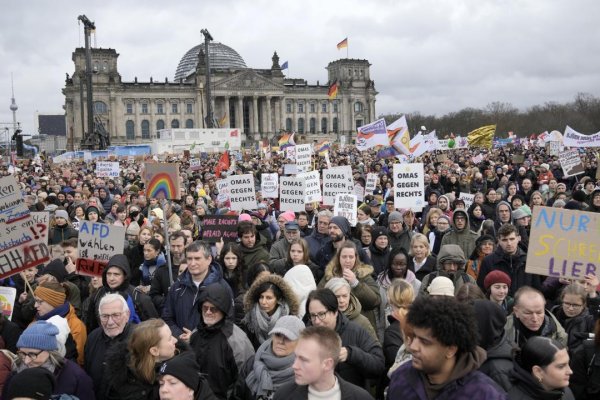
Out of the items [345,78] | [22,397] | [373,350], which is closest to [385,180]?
[373,350]

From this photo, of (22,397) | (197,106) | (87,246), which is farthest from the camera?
(197,106)

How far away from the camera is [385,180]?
15922 millimetres

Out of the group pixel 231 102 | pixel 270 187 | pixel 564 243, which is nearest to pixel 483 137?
pixel 270 187

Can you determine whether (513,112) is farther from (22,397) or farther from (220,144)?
(22,397)

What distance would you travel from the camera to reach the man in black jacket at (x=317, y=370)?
3.00 m

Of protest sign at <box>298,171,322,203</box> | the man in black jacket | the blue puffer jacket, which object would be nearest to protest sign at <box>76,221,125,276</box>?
the blue puffer jacket

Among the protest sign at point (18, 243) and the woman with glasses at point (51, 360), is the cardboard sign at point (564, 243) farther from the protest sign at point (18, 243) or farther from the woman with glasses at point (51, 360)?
the protest sign at point (18, 243)

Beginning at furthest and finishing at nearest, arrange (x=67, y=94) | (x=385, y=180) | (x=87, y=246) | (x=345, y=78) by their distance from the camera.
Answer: (x=345, y=78) < (x=67, y=94) < (x=385, y=180) < (x=87, y=246)

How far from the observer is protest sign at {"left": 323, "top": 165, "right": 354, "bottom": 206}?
36.5 ft

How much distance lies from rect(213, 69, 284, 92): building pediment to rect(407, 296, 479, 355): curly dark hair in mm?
93561

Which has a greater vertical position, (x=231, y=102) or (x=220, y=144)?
(x=231, y=102)

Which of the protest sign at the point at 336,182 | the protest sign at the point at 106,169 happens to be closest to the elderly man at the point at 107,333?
the protest sign at the point at 336,182

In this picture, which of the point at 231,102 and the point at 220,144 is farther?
the point at 231,102

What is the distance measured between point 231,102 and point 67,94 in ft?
80.1
